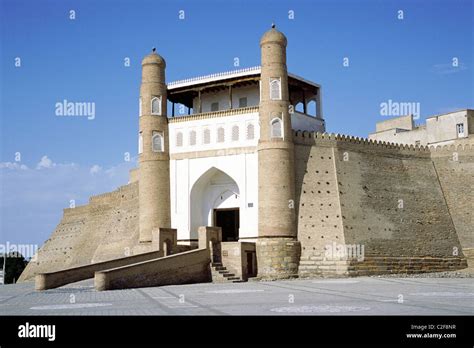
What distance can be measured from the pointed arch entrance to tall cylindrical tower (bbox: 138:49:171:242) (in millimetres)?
1191

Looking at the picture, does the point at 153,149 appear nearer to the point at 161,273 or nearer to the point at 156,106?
the point at 156,106

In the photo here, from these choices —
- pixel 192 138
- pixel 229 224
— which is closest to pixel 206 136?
pixel 192 138

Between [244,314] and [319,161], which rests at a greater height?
[319,161]

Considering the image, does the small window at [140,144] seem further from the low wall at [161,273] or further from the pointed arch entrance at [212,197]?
the low wall at [161,273]

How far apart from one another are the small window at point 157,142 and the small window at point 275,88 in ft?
17.8

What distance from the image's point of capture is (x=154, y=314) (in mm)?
10492

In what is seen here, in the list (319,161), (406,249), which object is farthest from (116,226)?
(406,249)

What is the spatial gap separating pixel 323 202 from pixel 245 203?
314 centimetres

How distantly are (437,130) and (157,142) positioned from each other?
19686 millimetres

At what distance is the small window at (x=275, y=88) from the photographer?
84.3 feet

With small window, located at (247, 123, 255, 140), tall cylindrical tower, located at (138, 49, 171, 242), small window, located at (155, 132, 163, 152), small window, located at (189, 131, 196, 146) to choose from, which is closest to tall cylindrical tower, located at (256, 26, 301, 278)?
small window, located at (247, 123, 255, 140)

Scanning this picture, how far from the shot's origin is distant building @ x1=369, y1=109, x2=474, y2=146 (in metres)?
38.1

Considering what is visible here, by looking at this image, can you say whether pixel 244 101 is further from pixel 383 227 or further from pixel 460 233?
pixel 460 233

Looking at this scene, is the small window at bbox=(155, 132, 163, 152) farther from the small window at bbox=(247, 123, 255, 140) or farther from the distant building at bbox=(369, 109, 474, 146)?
the distant building at bbox=(369, 109, 474, 146)
